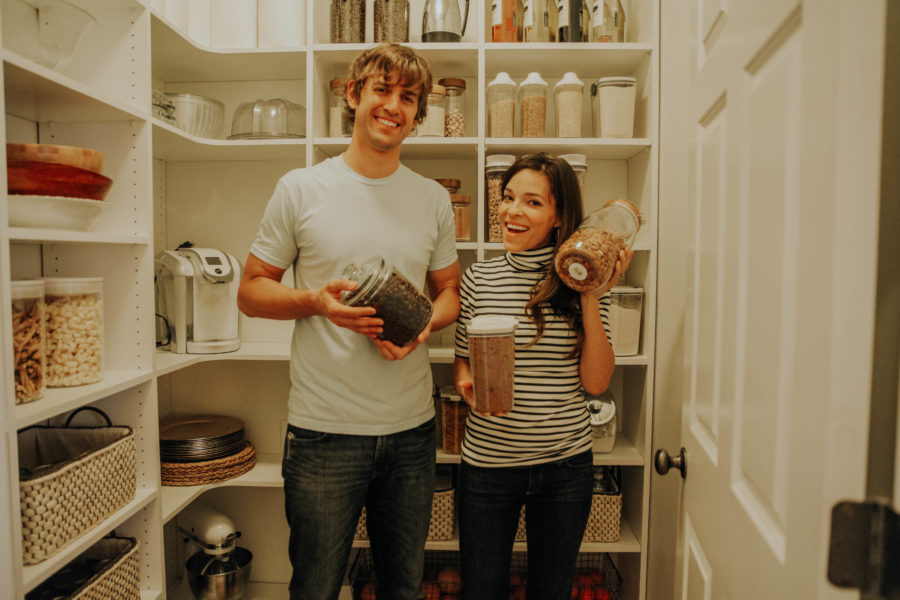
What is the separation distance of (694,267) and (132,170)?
1.38 metres

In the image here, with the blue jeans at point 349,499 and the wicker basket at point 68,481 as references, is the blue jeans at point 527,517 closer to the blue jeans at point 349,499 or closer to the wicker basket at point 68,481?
the blue jeans at point 349,499

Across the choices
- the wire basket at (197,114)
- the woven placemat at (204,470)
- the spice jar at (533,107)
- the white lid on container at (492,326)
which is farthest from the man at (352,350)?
the wire basket at (197,114)

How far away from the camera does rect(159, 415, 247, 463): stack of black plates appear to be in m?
1.83

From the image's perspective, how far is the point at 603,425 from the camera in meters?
1.87

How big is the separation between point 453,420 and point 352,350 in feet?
2.26

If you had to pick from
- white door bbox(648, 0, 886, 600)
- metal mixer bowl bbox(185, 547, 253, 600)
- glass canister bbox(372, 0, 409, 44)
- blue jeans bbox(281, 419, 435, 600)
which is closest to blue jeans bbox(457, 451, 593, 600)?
blue jeans bbox(281, 419, 435, 600)

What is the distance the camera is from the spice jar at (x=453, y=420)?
1.86m

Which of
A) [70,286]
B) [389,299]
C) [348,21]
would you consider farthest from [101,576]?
[348,21]

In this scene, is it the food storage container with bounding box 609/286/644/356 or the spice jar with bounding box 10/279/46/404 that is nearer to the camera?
the spice jar with bounding box 10/279/46/404

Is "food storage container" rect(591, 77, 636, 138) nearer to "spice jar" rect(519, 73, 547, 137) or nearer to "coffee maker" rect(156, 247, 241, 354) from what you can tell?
"spice jar" rect(519, 73, 547, 137)

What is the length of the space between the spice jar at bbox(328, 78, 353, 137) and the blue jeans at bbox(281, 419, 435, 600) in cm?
103

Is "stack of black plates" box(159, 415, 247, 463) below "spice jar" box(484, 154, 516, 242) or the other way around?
below

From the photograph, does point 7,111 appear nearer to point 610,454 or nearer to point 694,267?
point 694,267

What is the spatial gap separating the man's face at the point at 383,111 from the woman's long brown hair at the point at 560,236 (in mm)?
306
